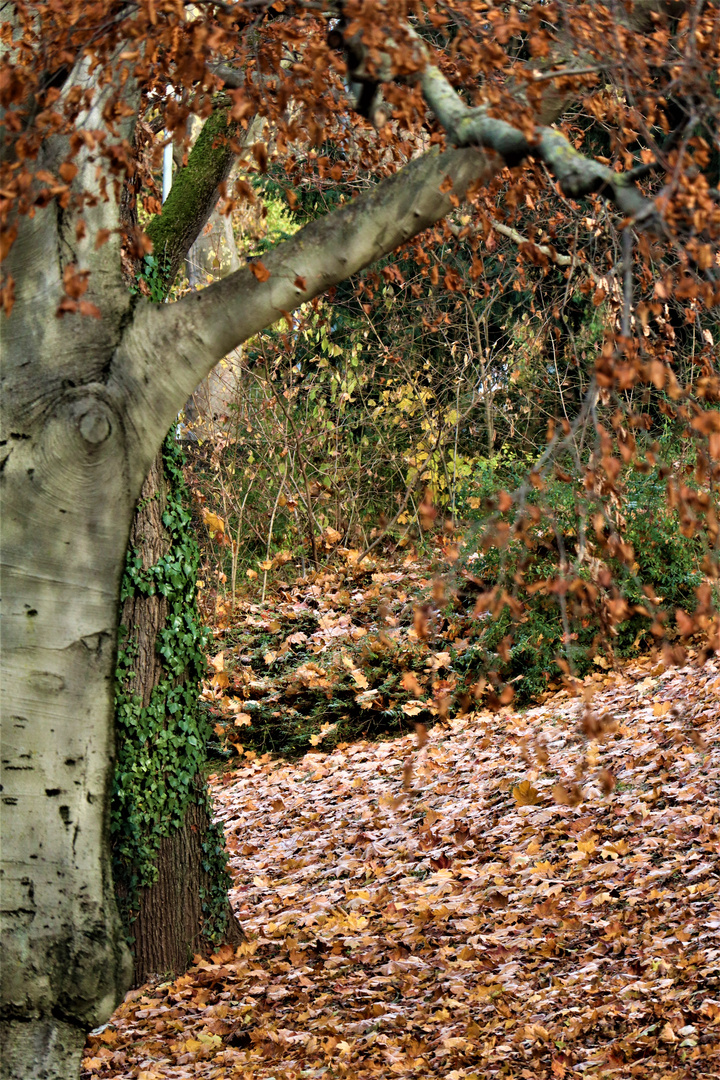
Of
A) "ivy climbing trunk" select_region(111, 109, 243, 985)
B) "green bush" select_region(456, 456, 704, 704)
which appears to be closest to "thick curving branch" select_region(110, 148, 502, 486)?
"ivy climbing trunk" select_region(111, 109, 243, 985)

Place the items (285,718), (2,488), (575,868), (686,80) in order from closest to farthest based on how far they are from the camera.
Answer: (686,80)
(2,488)
(575,868)
(285,718)

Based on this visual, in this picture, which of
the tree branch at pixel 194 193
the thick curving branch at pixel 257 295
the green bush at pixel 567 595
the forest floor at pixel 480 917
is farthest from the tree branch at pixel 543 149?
the green bush at pixel 567 595

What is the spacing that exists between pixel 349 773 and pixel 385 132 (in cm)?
468

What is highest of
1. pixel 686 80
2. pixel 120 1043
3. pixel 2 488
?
pixel 686 80

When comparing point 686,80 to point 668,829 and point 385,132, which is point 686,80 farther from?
point 668,829

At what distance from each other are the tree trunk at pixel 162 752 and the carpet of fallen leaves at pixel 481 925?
26cm

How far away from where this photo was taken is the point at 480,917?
5.49 metres

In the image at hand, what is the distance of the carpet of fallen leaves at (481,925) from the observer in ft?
14.2

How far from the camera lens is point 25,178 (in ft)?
9.66

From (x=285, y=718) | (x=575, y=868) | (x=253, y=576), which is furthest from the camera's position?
(x=253, y=576)

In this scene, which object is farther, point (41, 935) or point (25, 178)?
point (41, 935)

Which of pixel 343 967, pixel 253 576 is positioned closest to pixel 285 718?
pixel 253 576

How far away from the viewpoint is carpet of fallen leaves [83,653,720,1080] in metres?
4.32

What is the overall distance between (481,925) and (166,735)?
177cm
